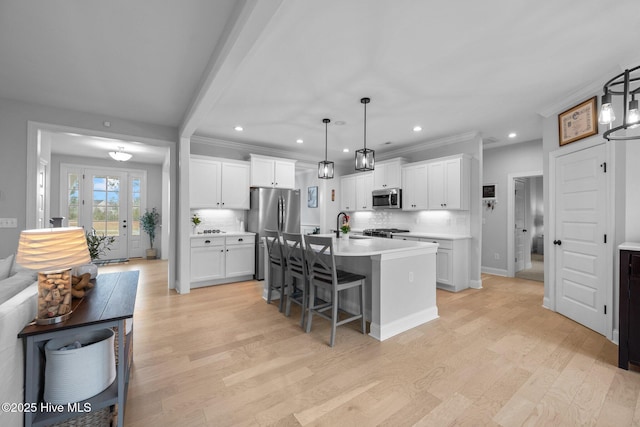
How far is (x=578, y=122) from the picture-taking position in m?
3.09

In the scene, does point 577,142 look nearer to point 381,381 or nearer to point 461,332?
point 461,332

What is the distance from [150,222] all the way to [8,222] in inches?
162

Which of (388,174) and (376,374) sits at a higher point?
(388,174)

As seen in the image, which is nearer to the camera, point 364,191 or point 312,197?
point 364,191

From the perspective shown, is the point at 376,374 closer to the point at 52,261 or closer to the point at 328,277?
the point at 328,277

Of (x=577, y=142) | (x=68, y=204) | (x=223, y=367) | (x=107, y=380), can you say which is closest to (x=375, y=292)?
(x=223, y=367)

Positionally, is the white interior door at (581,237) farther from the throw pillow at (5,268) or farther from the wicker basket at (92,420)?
the throw pillow at (5,268)

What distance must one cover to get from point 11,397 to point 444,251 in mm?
4651

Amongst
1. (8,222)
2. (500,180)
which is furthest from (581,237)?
(8,222)

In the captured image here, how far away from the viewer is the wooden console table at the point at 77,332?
1267 mm

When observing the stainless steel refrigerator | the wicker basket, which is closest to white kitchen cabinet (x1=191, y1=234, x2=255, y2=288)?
the stainless steel refrigerator

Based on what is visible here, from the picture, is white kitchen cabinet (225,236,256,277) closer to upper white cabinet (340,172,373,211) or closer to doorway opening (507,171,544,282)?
upper white cabinet (340,172,373,211)

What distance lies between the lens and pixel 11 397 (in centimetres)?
116

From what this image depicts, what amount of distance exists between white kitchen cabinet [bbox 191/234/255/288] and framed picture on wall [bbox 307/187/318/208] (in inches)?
125
